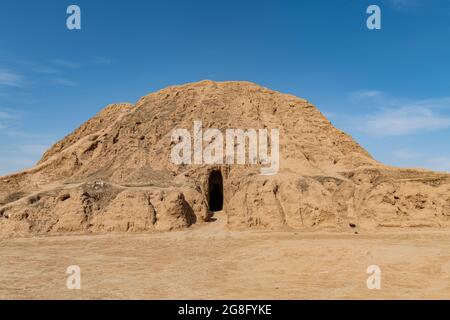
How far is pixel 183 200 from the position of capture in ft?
68.8

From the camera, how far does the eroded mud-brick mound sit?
19.5 m

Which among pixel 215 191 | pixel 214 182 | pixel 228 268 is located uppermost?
pixel 214 182

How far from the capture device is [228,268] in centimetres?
1209

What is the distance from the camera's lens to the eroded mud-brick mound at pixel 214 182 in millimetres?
19531

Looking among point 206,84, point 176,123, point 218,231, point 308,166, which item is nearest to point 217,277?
point 218,231

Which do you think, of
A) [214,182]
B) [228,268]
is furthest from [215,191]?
[228,268]

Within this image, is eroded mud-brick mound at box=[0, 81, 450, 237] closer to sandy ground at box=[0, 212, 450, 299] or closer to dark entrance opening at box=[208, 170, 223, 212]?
dark entrance opening at box=[208, 170, 223, 212]

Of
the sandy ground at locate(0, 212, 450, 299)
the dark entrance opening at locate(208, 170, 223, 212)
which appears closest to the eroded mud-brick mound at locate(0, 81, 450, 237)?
the dark entrance opening at locate(208, 170, 223, 212)

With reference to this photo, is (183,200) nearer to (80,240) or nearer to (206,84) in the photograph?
(80,240)

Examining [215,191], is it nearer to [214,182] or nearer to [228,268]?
[214,182]

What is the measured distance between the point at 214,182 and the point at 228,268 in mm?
14237

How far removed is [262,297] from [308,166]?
16.5 meters

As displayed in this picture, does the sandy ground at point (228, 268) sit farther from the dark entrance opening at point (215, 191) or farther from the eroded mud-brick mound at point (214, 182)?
the dark entrance opening at point (215, 191)

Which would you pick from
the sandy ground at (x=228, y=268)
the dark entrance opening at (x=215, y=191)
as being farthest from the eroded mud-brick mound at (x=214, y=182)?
the sandy ground at (x=228, y=268)
